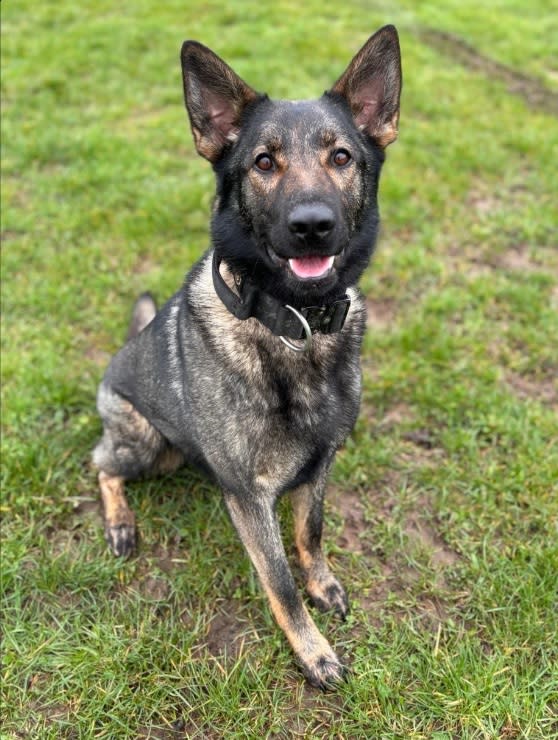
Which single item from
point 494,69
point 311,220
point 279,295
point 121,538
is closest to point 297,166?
point 311,220

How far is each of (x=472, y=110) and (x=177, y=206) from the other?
3657mm

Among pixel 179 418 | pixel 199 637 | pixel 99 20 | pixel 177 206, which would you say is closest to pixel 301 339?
pixel 179 418

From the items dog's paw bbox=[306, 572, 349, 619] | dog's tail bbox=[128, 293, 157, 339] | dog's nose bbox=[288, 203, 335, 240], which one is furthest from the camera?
dog's tail bbox=[128, 293, 157, 339]

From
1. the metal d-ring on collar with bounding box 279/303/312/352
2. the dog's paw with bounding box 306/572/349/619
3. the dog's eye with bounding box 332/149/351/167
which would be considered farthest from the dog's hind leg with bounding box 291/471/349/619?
the dog's eye with bounding box 332/149/351/167

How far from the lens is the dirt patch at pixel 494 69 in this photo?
23.0 feet

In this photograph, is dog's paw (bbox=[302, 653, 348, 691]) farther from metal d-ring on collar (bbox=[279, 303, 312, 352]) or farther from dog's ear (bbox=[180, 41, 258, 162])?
dog's ear (bbox=[180, 41, 258, 162])

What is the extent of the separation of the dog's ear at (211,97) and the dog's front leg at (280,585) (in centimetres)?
143

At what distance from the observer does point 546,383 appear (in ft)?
12.5

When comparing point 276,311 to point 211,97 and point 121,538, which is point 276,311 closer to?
point 211,97

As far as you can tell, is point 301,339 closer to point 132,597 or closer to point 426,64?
point 132,597

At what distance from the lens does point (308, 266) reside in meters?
2.16

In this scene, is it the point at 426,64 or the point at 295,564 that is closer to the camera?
the point at 295,564

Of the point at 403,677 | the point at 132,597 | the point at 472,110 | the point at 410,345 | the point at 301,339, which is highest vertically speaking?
the point at 472,110

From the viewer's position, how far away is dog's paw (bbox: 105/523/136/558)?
294cm
